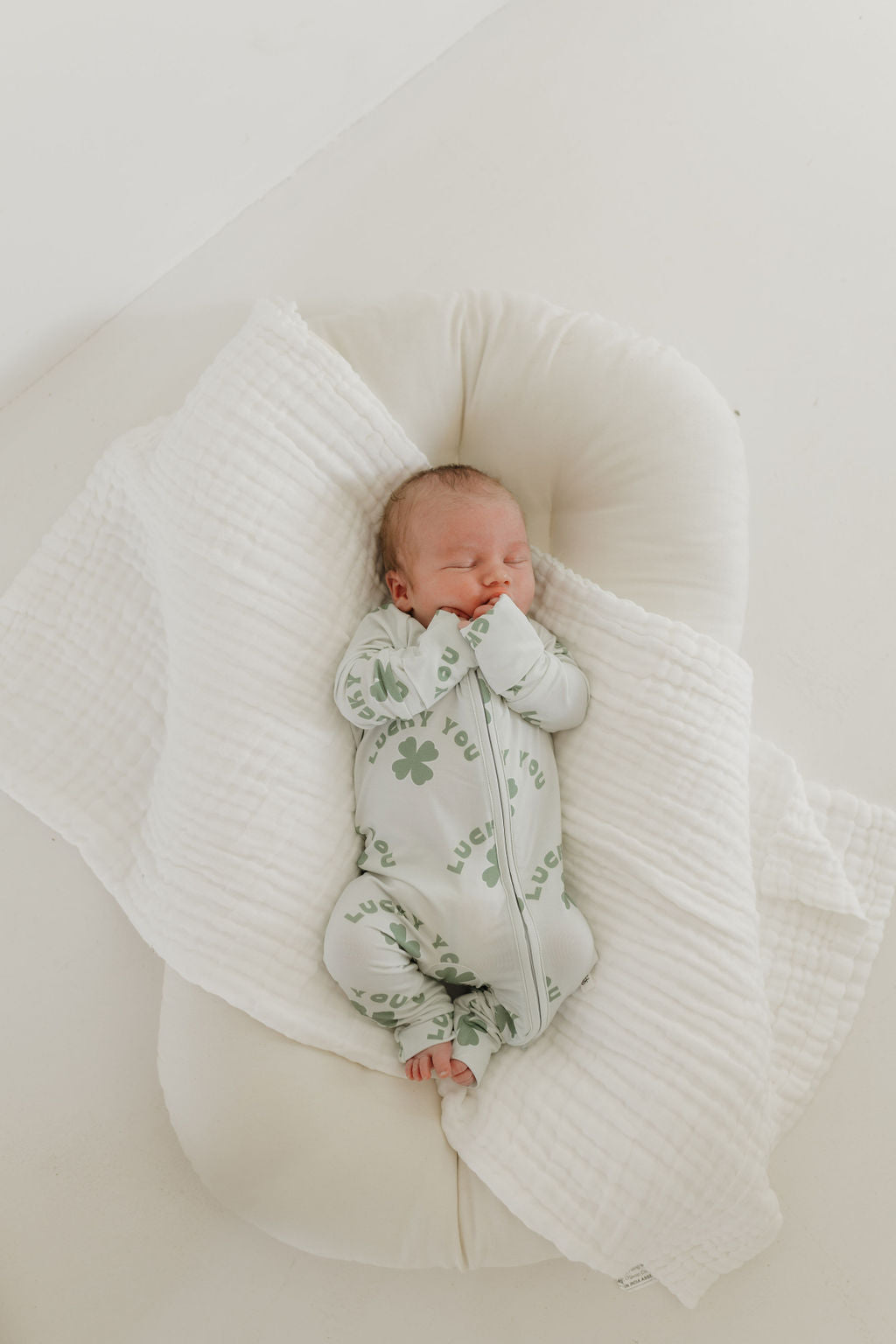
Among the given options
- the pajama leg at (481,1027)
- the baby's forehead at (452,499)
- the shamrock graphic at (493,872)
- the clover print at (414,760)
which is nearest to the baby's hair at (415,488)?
the baby's forehead at (452,499)

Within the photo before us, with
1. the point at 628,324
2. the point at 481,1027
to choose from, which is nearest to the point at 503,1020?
the point at 481,1027

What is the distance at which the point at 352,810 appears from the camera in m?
1.20

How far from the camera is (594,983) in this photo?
1.12 meters

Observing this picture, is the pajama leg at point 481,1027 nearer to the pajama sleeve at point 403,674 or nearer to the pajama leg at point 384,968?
the pajama leg at point 384,968

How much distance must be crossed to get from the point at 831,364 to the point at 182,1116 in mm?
1323

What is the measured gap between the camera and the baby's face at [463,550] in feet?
3.74

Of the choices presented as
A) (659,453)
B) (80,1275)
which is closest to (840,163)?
(659,453)

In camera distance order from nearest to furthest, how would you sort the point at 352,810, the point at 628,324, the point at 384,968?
the point at 384,968, the point at 352,810, the point at 628,324

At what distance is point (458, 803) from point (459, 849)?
2.0 inches

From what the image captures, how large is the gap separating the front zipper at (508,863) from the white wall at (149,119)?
2.53ft

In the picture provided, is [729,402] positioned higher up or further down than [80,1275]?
higher up

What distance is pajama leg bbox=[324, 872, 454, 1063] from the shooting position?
1.08 meters

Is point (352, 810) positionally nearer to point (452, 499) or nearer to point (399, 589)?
point (399, 589)

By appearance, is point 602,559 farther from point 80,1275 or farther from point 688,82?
point 80,1275
